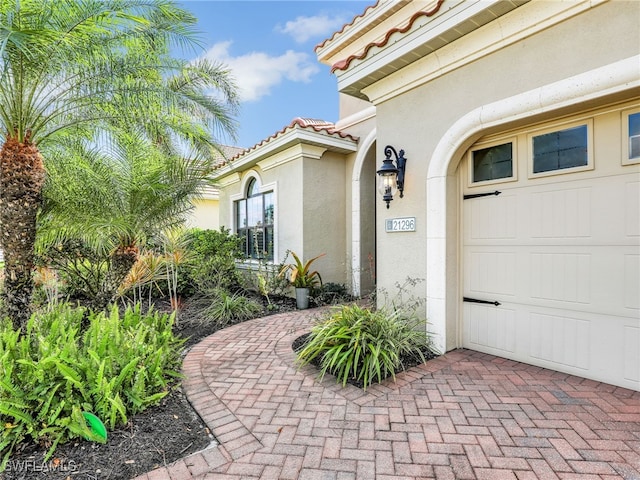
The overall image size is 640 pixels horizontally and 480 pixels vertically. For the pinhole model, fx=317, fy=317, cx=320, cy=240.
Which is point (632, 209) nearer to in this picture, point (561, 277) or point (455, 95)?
point (561, 277)

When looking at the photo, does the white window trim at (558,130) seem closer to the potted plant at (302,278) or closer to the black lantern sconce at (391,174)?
the black lantern sconce at (391,174)

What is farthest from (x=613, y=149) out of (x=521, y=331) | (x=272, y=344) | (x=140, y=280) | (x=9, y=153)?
(x=140, y=280)

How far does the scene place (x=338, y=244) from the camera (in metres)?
9.38

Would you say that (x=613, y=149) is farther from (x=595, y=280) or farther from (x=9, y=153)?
(x=9, y=153)

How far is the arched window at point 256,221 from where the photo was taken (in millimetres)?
10367

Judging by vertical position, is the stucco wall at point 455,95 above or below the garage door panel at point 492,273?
above

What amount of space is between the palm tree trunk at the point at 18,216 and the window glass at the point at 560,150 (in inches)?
274

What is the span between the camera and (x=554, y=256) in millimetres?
4074

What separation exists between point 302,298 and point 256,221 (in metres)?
4.20

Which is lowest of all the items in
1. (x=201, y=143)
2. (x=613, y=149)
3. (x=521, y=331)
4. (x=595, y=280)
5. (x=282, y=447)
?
(x=282, y=447)

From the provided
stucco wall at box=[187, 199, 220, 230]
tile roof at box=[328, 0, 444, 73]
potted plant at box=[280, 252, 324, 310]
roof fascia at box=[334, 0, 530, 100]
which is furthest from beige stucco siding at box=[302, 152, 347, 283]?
stucco wall at box=[187, 199, 220, 230]

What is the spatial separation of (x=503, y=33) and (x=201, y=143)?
5507 millimetres

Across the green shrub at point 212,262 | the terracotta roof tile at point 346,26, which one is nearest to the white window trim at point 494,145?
the green shrub at point 212,262

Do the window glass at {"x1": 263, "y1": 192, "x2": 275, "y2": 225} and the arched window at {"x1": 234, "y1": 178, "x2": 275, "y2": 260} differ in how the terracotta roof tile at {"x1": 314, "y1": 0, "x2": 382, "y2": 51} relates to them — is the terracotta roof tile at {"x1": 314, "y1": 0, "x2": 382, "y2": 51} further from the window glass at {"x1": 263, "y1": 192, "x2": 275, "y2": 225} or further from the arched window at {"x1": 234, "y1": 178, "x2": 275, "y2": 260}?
the window glass at {"x1": 263, "y1": 192, "x2": 275, "y2": 225}
